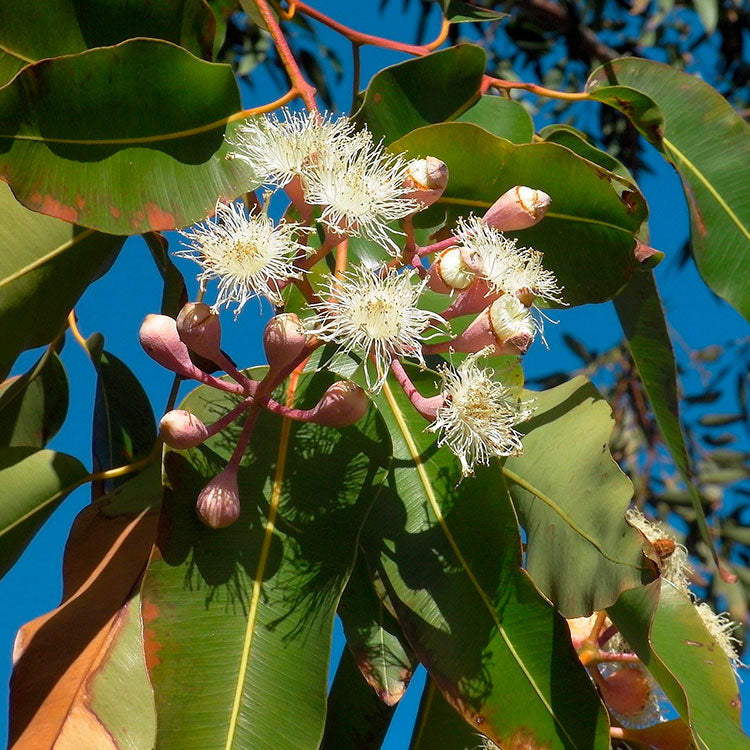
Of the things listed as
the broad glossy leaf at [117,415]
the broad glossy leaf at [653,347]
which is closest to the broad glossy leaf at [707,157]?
the broad glossy leaf at [653,347]

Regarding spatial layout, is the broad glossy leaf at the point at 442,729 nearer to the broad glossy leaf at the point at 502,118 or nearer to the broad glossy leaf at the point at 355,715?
the broad glossy leaf at the point at 355,715

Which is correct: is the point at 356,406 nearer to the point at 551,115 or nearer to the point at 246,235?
the point at 246,235

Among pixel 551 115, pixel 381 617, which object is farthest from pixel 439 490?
pixel 551 115

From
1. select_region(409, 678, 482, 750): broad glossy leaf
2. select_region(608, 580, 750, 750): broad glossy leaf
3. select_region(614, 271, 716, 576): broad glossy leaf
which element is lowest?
select_region(409, 678, 482, 750): broad glossy leaf

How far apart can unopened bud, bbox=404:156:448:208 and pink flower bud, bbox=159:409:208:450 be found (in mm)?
277

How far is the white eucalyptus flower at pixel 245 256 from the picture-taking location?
2.80ft

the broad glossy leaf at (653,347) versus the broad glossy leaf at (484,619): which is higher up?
the broad glossy leaf at (653,347)

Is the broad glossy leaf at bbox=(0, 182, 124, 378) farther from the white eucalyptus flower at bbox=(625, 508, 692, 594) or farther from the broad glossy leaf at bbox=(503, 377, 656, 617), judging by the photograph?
the white eucalyptus flower at bbox=(625, 508, 692, 594)

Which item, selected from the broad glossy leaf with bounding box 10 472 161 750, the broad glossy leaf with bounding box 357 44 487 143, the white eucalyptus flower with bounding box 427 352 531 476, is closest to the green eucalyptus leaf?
the broad glossy leaf with bounding box 357 44 487 143

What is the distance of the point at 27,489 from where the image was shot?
113 centimetres

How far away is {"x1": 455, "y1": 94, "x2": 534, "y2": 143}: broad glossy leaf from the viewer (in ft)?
3.85

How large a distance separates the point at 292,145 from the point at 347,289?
14 cm

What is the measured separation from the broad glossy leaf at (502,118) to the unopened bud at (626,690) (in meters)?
0.65

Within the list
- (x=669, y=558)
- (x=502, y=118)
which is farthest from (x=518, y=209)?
(x=669, y=558)
